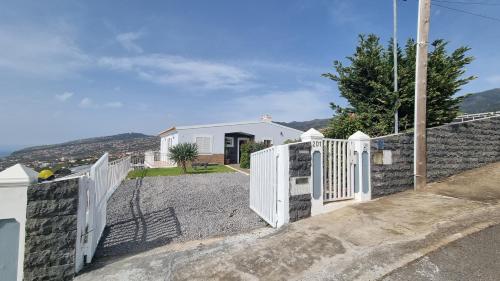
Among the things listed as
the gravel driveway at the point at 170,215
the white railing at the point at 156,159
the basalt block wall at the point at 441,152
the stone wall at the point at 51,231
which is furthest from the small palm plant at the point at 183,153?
the stone wall at the point at 51,231

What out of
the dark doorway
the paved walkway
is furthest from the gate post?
the dark doorway

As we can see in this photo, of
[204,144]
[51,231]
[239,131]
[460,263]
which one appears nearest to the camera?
[460,263]

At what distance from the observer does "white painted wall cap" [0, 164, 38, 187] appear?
3.32 m

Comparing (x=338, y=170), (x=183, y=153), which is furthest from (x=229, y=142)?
(x=338, y=170)

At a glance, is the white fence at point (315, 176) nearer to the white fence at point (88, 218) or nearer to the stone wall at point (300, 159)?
the stone wall at point (300, 159)

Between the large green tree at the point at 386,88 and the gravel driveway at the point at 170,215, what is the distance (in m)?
4.17

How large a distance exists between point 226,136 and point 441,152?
56.7ft

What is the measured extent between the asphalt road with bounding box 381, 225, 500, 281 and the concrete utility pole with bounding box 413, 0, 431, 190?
3269 millimetres

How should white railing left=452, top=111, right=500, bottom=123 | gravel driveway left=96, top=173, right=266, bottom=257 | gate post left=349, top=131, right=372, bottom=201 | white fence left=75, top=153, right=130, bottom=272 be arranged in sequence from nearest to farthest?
white fence left=75, top=153, right=130, bottom=272 → gravel driveway left=96, top=173, right=266, bottom=257 → gate post left=349, top=131, right=372, bottom=201 → white railing left=452, top=111, right=500, bottom=123

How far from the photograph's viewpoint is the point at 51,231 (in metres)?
3.52

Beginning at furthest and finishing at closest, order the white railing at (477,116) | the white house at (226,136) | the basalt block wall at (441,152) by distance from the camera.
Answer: the white house at (226,136) < the white railing at (477,116) < the basalt block wall at (441,152)

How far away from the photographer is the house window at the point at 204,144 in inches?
850

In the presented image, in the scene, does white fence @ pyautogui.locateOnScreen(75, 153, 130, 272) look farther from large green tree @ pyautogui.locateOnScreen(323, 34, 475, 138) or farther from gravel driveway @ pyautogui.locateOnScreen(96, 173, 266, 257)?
large green tree @ pyautogui.locateOnScreen(323, 34, 475, 138)

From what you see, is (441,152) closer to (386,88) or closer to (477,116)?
(386,88)
